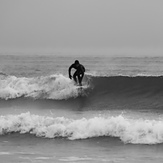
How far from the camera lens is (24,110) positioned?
18203mm

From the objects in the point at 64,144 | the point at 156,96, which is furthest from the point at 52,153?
the point at 156,96

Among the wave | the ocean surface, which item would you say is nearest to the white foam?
the ocean surface

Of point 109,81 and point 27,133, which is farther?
point 109,81

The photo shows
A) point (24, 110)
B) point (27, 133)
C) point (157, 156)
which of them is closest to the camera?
point (157, 156)

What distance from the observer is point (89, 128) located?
1374 centimetres

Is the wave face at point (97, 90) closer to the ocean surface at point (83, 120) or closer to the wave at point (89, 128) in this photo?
the ocean surface at point (83, 120)

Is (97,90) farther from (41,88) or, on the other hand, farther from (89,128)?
(89,128)

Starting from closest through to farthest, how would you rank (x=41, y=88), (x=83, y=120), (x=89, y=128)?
1. (x=89, y=128)
2. (x=83, y=120)
3. (x=41, y=88)

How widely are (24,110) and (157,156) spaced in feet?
25.7

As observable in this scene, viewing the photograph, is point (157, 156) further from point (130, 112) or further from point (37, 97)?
point (37, 97)

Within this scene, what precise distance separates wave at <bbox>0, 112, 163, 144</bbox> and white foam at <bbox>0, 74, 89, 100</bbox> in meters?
5.19

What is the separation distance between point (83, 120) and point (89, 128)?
463mm

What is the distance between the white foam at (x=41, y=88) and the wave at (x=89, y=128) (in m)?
5.19

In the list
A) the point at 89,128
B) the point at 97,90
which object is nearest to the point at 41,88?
the point at 97,90
